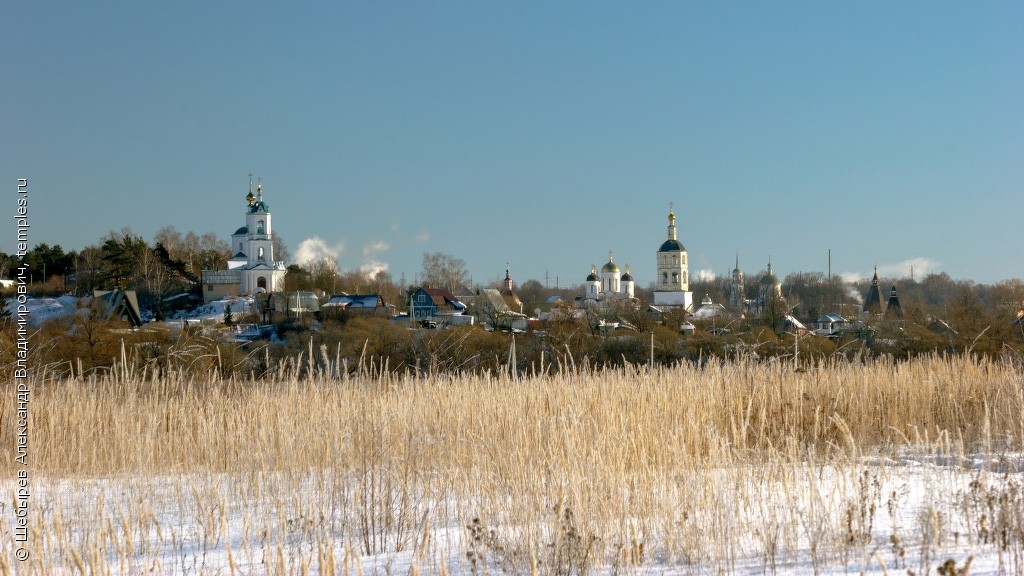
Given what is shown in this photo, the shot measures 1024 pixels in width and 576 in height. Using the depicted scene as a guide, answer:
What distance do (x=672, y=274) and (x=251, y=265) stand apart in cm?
4093

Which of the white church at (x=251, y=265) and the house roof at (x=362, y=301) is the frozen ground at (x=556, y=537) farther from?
the white church at (x=251, y=265)

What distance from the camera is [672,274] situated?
301 ft

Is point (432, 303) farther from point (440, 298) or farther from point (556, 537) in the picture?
point (556, 537)

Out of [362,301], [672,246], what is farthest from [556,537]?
[672,246]

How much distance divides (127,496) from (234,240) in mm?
81582

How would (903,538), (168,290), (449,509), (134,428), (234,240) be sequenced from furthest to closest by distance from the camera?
(234,240)
(168,290)
(134,428)
(449,509)
(903,538)

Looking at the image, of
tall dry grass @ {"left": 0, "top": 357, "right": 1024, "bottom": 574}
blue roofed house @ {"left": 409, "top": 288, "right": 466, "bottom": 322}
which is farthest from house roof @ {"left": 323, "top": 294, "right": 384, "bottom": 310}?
tall dry grass @ {"left": 0, "top": 357, "right": 1024, "bottom": 574}

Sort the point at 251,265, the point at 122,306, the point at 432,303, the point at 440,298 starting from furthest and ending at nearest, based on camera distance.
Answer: the point at 251,265
the point at 440,298
the point at 432,303
the point at 122,306

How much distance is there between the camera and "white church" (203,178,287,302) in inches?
2965

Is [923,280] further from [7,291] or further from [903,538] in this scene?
[903,538]

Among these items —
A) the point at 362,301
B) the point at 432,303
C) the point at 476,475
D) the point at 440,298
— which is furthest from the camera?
the point at 440,298

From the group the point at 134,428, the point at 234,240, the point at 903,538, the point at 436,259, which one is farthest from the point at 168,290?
the point at 903,538

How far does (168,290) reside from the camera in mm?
73875

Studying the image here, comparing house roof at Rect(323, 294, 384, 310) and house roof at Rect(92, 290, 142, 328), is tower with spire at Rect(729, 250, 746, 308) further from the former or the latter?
house roof at Rect(92, 290, 142, 328)
